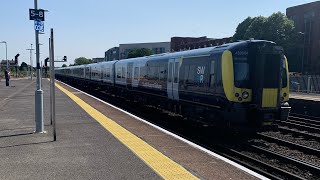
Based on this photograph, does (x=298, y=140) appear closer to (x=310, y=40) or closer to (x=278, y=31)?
(x=278, y=31)

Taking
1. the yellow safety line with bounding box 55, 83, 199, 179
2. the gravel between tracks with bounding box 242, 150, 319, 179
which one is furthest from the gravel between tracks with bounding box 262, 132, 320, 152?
the yellow safety line with bounding box 55, 83, 199, 179

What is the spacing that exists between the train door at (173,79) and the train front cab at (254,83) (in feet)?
13.6

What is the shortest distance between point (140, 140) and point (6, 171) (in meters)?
3.68

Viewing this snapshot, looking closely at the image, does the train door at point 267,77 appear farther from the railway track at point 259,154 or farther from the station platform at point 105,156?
the station platform at point 105,156

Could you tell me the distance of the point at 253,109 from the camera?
1114cm

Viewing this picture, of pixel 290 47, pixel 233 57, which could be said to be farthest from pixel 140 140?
pixel 290 47

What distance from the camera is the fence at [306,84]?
38.6m

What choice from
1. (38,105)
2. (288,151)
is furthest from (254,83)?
(38,105)

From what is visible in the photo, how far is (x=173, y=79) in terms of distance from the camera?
15.8 meters

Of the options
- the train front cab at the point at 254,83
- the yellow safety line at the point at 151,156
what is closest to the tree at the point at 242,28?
the train front cab at the point at 254,83

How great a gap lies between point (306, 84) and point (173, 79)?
28136mm

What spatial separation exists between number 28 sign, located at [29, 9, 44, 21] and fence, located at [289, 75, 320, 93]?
31916 mm

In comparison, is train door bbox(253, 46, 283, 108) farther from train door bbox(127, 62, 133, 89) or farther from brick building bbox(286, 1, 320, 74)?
brick building bbox(286, 1, 320, 74)

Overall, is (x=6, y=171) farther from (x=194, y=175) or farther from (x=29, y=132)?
(x=29, y=132)
